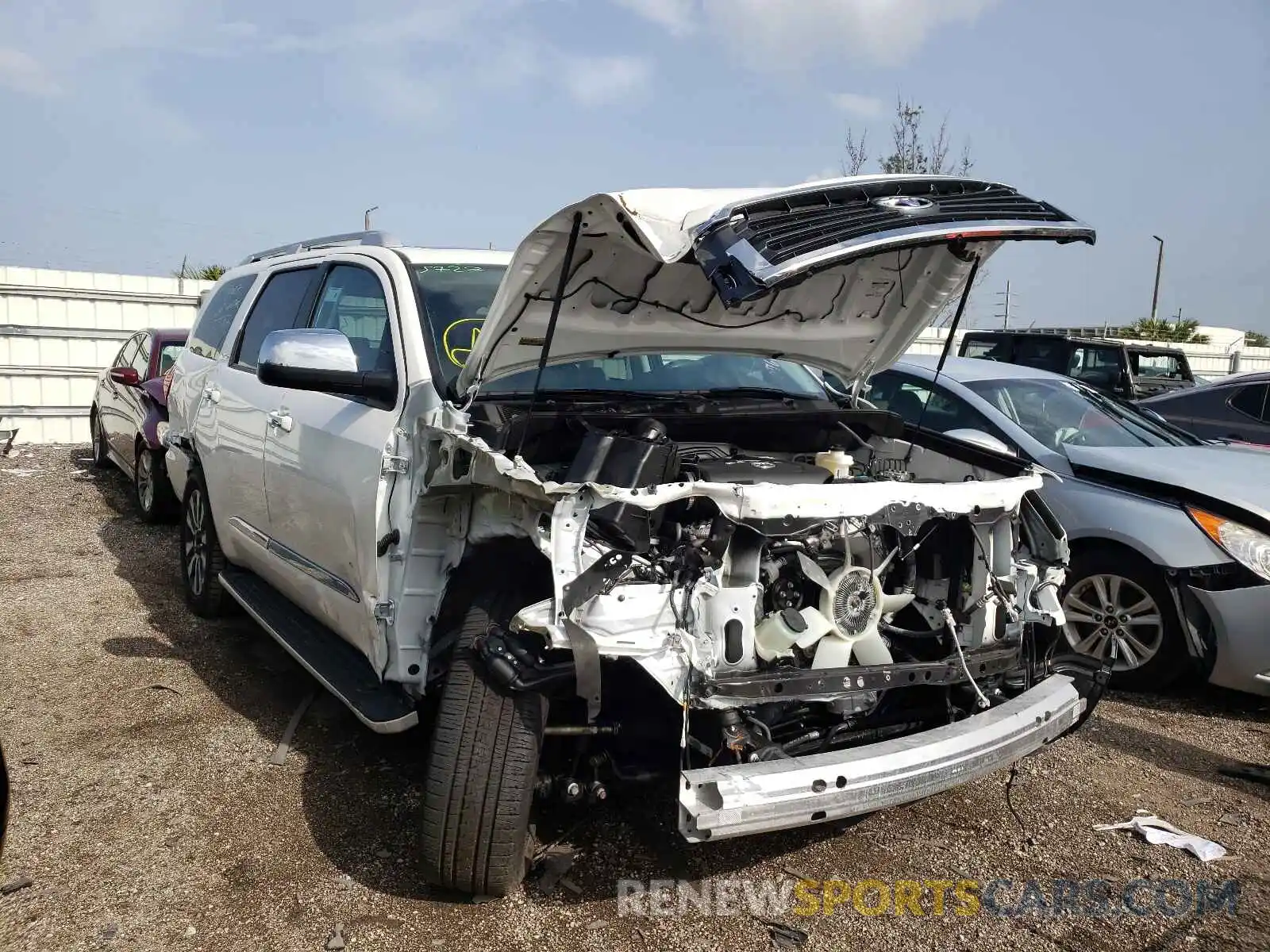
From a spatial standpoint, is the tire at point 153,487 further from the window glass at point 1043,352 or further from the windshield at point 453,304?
the window glass at point 1043,352

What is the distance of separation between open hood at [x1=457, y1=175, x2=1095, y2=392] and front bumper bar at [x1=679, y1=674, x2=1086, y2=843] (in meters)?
1.23

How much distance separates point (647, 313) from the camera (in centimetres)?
357

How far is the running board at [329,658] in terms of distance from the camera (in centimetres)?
321

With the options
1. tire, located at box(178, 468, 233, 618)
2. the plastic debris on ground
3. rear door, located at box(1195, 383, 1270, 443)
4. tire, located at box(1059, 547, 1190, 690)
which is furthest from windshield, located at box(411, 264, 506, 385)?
rear door, located at box(1195, 383, 1270, 443)

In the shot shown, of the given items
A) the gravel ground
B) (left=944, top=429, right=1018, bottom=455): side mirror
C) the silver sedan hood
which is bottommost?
the gravel ground

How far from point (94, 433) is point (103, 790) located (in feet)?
28.3

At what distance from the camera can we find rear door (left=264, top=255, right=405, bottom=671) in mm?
3379

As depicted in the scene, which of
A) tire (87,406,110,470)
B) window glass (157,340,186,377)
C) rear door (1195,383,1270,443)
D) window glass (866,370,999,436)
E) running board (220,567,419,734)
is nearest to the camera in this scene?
running board (220,567,419,734)

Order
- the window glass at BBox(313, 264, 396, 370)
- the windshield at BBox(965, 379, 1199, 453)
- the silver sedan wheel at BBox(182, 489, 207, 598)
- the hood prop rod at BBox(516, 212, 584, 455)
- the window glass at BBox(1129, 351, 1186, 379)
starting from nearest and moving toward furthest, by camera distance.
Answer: the hood prop rod at BBox(516, 212, 584, 455) → the window glass at BBox(313, 264, 396, 370) → the silver sedan wheel at BBox(182, 489, 207, 598) → the windshield at BBox(965, 379, 1199, 453) → the window glass at BBox(1129, 351, 1186, 379)

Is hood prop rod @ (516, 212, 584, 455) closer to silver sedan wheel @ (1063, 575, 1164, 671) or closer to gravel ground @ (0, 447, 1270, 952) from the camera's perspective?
gravel ground @ (0, 447, 1270, 952)

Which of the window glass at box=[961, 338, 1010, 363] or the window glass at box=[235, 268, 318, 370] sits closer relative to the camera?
the window glass at box=[235, 268, 318, 370]

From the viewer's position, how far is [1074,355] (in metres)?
12.6

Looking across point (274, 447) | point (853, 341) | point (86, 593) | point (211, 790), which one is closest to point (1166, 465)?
point (853, 341)

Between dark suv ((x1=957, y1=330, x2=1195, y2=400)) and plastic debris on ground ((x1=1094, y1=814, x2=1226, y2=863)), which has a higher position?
dark suv ((x1=957, y1=330, x2=1195, y2=400))
